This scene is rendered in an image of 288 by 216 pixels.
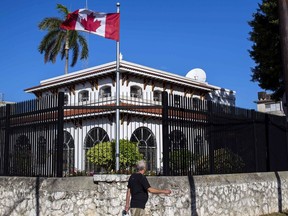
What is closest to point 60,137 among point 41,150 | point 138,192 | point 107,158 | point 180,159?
point 41,150

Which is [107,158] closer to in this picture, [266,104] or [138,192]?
[138,192]

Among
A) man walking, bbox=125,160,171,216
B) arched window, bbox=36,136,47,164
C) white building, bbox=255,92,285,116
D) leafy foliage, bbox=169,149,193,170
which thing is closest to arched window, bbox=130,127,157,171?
leafy foliage, bbox=169,149,193,170

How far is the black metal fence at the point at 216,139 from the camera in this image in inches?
412

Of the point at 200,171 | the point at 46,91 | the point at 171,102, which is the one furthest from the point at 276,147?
the point at 46,91

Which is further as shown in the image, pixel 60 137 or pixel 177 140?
pixel 177 140

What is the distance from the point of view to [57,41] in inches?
1854

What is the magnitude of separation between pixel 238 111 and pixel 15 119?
22.1ft

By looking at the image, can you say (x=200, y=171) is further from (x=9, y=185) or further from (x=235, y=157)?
(x=9, y=185)

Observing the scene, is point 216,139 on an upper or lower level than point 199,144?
upper

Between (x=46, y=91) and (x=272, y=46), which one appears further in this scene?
(x=46, y=91)

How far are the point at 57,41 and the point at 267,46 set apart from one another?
110 feet

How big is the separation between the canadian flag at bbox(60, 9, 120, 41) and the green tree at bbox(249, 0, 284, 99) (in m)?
7.57

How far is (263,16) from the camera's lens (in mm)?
17766

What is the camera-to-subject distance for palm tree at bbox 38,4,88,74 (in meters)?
46.9
